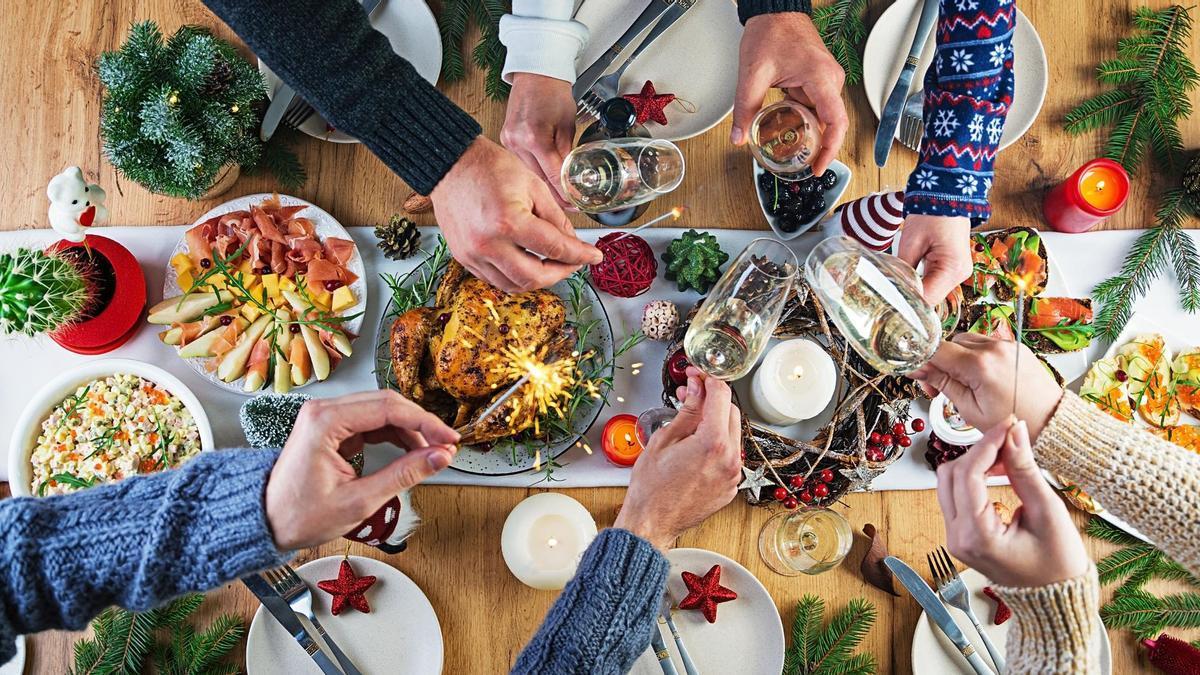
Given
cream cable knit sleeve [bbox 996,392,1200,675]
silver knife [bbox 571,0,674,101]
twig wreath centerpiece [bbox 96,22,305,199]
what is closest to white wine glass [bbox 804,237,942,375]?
cream cable knit sleeve [bbox 996,392,1200,675]

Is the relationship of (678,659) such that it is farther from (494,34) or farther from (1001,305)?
(494,34)

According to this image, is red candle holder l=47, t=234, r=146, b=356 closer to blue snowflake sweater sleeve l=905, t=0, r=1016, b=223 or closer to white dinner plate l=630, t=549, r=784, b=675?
white dinner plate l=630, t=549, r=784, b=675

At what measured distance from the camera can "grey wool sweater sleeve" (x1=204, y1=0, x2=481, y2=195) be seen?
40.9 inches

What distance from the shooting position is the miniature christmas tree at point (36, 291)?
1203mm

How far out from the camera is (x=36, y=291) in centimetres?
121

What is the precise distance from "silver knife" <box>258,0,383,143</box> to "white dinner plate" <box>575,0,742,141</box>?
0.41 metres

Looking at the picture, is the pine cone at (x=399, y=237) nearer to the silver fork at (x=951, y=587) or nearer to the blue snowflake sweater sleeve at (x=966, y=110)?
the blue snowflake sweater sleeve at (x=966, y=110)

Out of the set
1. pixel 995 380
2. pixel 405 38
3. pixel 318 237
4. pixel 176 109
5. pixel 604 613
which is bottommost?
pixel 604 613

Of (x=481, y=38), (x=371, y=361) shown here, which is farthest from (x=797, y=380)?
(x=481, y=38)

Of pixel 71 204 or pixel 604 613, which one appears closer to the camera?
pixel 604 613

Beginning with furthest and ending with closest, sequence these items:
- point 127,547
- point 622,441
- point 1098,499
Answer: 1. point 622,441
2. point 1098,499
3. point 127,547

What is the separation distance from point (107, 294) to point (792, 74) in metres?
1.29

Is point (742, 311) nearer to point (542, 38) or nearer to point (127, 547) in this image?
point (542, 38)

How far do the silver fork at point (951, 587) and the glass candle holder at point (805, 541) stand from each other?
0.53ft
